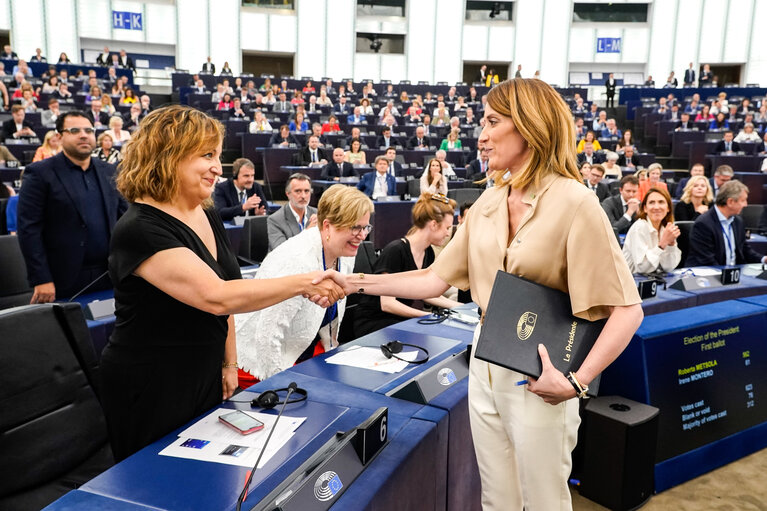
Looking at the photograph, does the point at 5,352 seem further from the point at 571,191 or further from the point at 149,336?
the point at 571,191

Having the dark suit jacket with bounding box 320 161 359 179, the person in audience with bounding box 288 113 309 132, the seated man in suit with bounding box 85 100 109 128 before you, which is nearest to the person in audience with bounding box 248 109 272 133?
the person in audience with bounding box 288 113 309 132

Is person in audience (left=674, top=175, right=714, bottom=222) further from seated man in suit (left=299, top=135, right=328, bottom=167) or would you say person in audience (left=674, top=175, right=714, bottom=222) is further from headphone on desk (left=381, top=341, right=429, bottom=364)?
seated man in suit (left=299, top=135, right=328, bottom=167)

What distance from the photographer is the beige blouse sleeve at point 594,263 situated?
1.28 metres

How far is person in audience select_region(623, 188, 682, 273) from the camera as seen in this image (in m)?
3.99

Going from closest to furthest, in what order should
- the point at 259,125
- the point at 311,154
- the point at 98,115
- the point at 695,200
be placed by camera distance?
the point at 695,200
the point at 311,154
the point at 98,115
the point at 259,125

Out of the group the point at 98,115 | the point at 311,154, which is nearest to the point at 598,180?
the point at 311,154

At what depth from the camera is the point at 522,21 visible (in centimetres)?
2430

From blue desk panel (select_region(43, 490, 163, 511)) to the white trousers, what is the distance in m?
0.78

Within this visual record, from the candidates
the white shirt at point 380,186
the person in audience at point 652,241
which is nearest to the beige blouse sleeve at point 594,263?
the person in audience at point 652,241

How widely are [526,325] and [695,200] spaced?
215 inches

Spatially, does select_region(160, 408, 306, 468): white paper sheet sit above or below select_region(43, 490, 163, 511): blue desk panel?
below

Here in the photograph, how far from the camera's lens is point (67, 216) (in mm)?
3121

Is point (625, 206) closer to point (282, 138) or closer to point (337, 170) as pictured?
point (337, 170)

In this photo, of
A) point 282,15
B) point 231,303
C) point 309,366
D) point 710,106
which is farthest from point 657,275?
point 282,15
